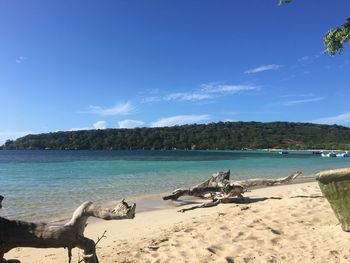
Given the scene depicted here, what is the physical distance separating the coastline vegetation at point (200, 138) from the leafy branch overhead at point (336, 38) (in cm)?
12654

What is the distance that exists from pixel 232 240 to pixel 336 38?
4.35 m

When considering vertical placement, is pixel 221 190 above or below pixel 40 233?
below

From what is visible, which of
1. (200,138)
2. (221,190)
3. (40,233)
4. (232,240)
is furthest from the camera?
(200,138)

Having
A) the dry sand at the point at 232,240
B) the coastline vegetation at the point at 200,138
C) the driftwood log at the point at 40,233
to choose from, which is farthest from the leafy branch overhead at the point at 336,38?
the coastline vegetation at the point at 200,138

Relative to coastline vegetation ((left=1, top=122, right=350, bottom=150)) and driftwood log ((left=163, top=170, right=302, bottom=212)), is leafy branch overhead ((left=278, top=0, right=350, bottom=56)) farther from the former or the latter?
coastline vegetation ((left=1, top=122, right=350, bottom=150))

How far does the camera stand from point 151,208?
12039 mm

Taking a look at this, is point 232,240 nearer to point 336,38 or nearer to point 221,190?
point 336,38

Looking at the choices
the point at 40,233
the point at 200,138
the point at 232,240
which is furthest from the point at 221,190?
the point at 200,138

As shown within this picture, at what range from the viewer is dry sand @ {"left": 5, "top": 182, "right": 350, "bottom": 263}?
18.5 ft

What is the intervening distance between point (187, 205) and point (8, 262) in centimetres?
865

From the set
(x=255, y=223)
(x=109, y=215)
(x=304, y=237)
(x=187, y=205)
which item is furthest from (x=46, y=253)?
(x=187, y=205)

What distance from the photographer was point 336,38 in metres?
7.34

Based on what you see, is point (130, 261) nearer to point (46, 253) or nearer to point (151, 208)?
point (46, 253)

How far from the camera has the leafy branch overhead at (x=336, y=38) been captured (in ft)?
23.5
